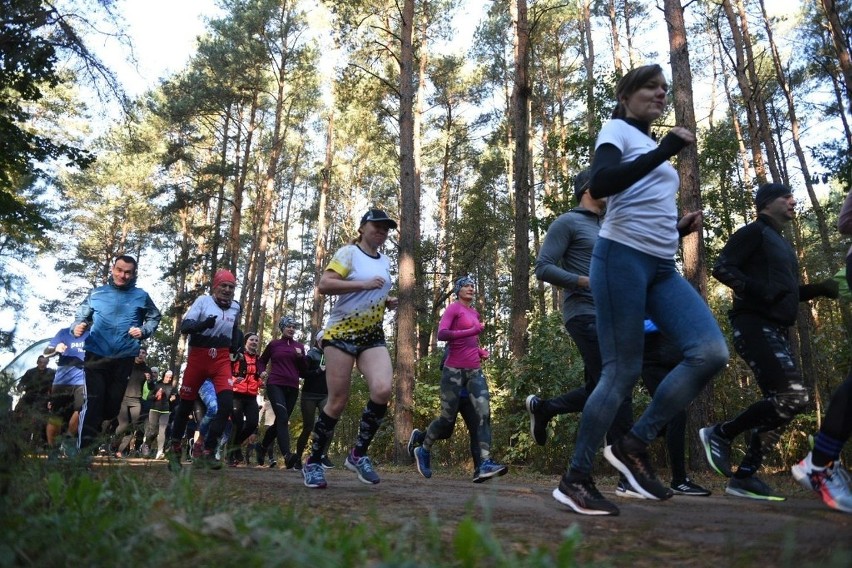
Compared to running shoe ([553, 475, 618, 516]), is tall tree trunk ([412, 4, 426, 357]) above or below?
above

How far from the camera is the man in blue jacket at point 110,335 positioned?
20.9 feet

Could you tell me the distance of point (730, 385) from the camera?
14117mm

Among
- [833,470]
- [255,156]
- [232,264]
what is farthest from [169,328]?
[833,470]

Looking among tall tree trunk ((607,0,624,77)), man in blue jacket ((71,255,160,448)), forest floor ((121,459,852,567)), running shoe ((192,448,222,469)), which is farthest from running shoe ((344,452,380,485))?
tall tree trunk ((607,0,624,77))

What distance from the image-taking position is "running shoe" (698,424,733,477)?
16.2 ft

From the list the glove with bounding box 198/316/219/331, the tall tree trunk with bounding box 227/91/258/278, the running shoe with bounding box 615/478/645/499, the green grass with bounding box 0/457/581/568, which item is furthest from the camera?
the tall tree trunk with bounding box 227/91/258/278

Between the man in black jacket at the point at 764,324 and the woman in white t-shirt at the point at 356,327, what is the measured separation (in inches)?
96.3

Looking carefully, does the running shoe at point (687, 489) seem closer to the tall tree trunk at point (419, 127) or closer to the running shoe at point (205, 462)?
the running shoe at point (205, 462)

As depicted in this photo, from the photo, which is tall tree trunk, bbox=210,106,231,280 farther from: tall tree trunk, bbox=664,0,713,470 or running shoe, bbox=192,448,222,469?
running shoe, bbox=192,448,222,469

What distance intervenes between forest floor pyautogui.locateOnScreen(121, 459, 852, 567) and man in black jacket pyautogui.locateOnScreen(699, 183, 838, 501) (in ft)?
1.16

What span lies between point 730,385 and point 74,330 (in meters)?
12.1

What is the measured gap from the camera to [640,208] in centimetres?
375

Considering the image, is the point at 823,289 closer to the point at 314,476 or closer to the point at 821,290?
the point at 821,290

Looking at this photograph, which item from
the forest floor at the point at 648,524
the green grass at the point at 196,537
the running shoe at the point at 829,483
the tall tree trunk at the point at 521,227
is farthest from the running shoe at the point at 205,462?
the tall tree trunk at the point at 521,227
